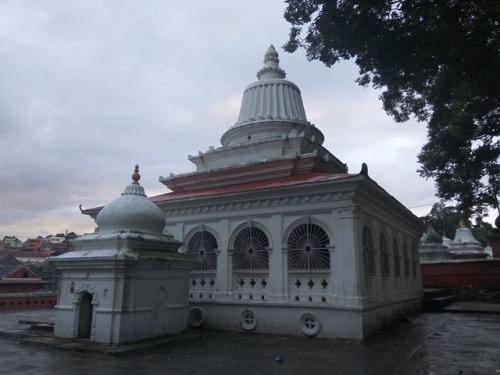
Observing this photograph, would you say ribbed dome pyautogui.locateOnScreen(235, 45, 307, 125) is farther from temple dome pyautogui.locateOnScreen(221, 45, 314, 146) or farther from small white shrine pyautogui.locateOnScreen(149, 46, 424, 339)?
small white shrine pyautogui.locateOnScreen(149, 46, 424, 339)

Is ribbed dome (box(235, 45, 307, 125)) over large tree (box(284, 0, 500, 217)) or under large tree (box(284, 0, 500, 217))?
over

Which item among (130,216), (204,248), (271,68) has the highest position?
(271,68)

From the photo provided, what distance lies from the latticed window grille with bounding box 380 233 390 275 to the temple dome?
7.07 meters

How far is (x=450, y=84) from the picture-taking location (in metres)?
11.3

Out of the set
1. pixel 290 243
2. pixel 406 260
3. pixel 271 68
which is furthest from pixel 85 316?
pixel 271 68

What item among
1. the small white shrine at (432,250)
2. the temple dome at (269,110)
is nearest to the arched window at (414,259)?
the temple dome at (269,110)

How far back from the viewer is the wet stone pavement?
9094 mm

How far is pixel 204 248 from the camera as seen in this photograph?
663 inches

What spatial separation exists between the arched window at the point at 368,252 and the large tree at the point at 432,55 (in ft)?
12.8

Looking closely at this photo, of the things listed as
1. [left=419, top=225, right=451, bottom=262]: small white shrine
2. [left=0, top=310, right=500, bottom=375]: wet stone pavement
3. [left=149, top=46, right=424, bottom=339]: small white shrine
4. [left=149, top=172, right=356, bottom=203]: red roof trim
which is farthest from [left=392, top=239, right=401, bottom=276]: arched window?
[left=419, top=225, right=451, bottom=262]: small white shrine

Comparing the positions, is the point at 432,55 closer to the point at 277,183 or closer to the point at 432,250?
the point at 277,183

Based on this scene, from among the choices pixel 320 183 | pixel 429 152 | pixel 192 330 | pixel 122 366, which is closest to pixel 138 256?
pixel 122 366

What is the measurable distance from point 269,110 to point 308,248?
984cm

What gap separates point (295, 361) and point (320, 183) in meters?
6.02
